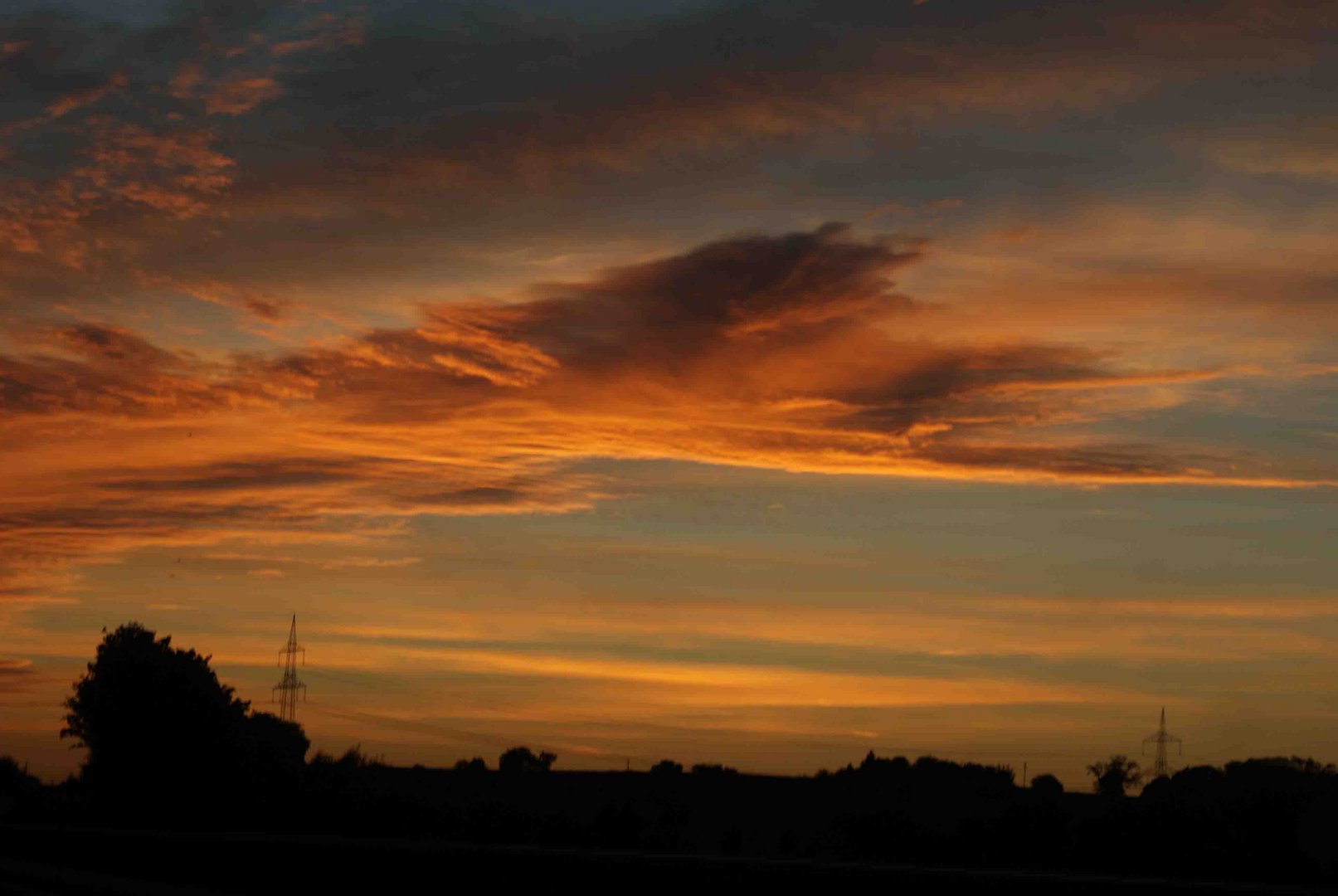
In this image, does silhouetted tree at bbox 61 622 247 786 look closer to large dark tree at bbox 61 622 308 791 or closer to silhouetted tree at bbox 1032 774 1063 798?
large dark tree at bbox 61 622 308 791

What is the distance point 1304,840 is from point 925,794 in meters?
24.3

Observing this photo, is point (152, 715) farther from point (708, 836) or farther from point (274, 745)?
point (708, 836)

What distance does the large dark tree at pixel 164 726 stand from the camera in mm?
82000

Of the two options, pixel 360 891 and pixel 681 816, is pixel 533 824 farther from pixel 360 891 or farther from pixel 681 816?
pixel 360 891

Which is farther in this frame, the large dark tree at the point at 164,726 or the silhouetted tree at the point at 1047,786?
the large dark tree at the point at 164,726

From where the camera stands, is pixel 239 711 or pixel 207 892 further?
pixel 239 711

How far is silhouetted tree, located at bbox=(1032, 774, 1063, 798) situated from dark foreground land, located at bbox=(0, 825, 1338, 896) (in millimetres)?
27587

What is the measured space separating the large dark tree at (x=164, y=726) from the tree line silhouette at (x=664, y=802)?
10cm

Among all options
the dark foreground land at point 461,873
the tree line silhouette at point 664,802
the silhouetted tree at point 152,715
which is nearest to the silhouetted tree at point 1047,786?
the tree line silhouette at point 664,802

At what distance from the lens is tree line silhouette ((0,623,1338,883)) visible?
1700 inches

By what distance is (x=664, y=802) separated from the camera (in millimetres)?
57719

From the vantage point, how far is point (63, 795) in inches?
3548

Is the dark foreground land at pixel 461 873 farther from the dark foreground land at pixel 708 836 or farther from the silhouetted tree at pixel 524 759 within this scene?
the silhouetted tree at pixel 524 759

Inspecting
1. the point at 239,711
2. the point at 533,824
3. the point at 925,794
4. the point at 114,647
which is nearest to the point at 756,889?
the point at 533,824
